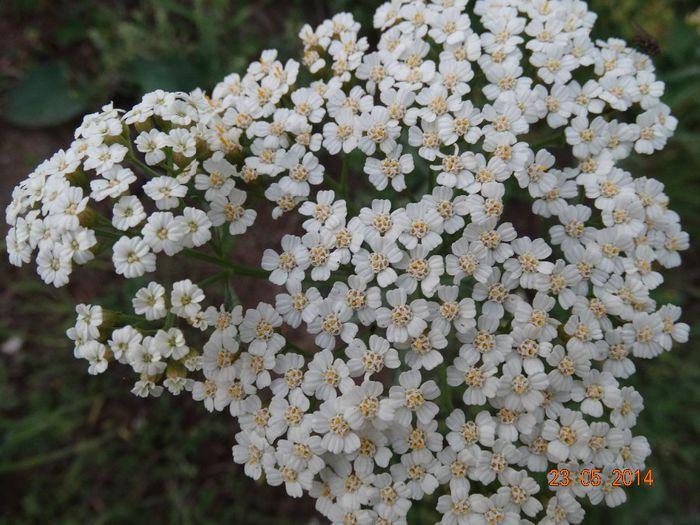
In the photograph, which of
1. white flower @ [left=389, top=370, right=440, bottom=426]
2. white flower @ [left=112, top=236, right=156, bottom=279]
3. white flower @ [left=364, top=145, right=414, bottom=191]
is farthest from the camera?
white flower @ [left=364, top=145, right=414, bottom=191]

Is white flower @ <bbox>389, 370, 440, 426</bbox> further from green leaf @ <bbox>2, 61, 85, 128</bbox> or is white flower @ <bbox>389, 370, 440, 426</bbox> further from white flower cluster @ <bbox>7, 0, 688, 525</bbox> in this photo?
green leaf @ <bbox>2, 61, 85, 128</bbox>

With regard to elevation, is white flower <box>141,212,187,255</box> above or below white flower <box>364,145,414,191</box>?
above

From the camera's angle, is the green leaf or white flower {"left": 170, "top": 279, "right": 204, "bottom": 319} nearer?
white flower {"left": 170, "top": 279, "right": 204, "bottom": 319}

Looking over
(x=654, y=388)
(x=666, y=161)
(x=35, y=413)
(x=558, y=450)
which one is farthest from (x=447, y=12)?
(x=35, y=413)

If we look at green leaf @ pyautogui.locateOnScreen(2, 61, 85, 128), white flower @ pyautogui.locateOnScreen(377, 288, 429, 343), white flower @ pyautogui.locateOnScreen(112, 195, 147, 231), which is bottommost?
white flower @ pyautogui.locateOnScreen(377, 288, 429, 343)

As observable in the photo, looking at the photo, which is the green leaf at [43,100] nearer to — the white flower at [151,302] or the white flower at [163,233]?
the white flower at [163,233]

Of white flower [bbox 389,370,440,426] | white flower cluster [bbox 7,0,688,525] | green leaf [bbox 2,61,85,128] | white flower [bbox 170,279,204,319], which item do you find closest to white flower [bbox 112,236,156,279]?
white flower cluster [bbox 7,0,688,525]

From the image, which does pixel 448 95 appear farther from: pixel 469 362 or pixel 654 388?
pixel 654 388

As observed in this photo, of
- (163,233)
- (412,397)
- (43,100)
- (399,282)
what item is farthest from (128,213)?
(43,100)

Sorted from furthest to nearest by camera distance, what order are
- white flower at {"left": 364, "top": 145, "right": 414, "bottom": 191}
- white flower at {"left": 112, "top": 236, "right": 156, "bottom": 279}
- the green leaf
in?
the green leaf < white flower at {"left": 364, "top": 145, "right": 414, "bottom": 191} < white flower at {"left": 112, "top": 236, "right": 156, "bottom": 279}
